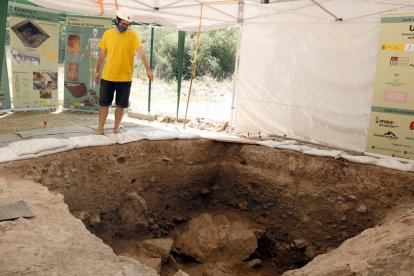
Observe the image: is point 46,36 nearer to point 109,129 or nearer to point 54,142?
point 109,129

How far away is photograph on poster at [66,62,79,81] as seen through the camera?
27.4ft

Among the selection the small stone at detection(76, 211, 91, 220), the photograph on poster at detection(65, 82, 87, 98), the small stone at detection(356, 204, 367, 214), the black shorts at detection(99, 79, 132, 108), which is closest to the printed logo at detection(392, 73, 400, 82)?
the small stone at detection(356, 204, 367, 214)

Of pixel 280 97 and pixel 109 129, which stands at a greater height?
pixel 280 97

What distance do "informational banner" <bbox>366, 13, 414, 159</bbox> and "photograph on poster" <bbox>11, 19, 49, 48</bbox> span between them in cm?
653

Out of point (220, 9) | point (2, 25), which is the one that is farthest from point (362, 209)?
point (2, 25)

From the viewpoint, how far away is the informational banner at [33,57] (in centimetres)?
755

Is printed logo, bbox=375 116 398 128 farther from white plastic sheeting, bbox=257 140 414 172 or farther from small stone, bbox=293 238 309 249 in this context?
small stone, bbox=293 238 309 249

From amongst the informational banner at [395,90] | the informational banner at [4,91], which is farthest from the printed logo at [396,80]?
the informational banner at [4,91]

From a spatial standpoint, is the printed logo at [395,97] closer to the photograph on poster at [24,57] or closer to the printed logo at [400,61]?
the printed logo at [400,61]

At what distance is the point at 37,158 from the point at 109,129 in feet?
6.31

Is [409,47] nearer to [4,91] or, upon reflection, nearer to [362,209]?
[362,209]

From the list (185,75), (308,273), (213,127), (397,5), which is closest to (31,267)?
(308,273)

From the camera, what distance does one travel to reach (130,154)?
17.6ft

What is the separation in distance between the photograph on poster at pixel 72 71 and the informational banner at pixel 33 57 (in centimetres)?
27
